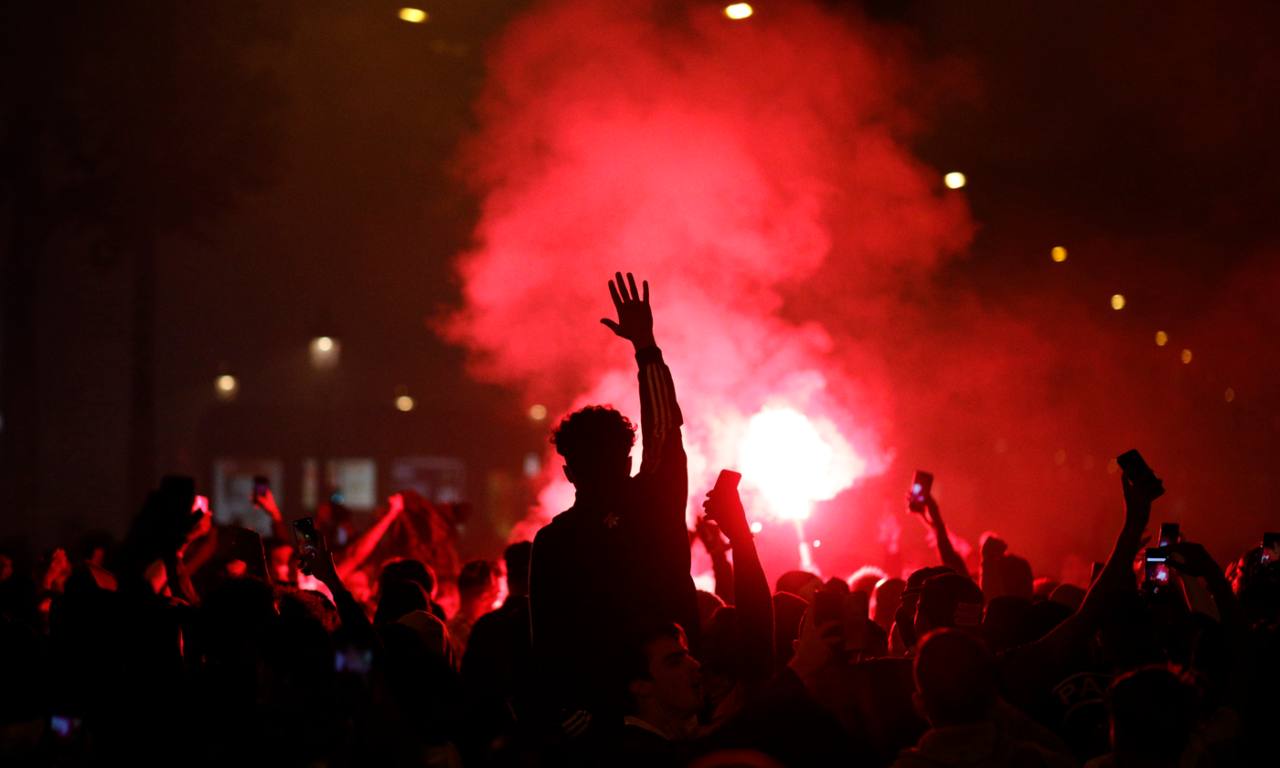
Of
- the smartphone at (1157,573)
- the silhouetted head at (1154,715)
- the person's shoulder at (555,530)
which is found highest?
the person's shoulder at (555,530)

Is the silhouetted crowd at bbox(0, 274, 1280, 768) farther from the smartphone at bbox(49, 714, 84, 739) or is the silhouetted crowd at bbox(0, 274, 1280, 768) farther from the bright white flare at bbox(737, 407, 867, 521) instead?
the bright white flare at bbox(737, 407, 867, 521)

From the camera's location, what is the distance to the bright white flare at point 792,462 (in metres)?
9.89

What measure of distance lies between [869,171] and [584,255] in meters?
3.52

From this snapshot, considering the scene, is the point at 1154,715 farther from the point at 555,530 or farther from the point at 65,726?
the point at 65,726

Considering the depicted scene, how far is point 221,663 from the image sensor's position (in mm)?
3781

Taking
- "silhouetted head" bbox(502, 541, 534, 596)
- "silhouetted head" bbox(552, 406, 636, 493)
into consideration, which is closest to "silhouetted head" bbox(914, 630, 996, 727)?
"silhouetted head" bbox(552, 406, 636, 493)

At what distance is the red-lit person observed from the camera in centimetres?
376

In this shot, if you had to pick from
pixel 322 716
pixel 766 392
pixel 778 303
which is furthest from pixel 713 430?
pixel 322 716

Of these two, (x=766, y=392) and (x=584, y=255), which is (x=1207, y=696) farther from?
(x=584, y=255)

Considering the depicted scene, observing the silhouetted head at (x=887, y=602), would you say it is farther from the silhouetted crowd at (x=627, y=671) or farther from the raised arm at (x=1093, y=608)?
the raised arm at (x=1093, y=608)

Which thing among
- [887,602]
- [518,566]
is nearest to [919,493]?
[887,602]

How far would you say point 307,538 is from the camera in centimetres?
460

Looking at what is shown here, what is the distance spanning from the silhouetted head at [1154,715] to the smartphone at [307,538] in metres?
2.66

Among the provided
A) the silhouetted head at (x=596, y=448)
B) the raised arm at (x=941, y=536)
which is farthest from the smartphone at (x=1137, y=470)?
the raised arm at (x=941, y=536)
